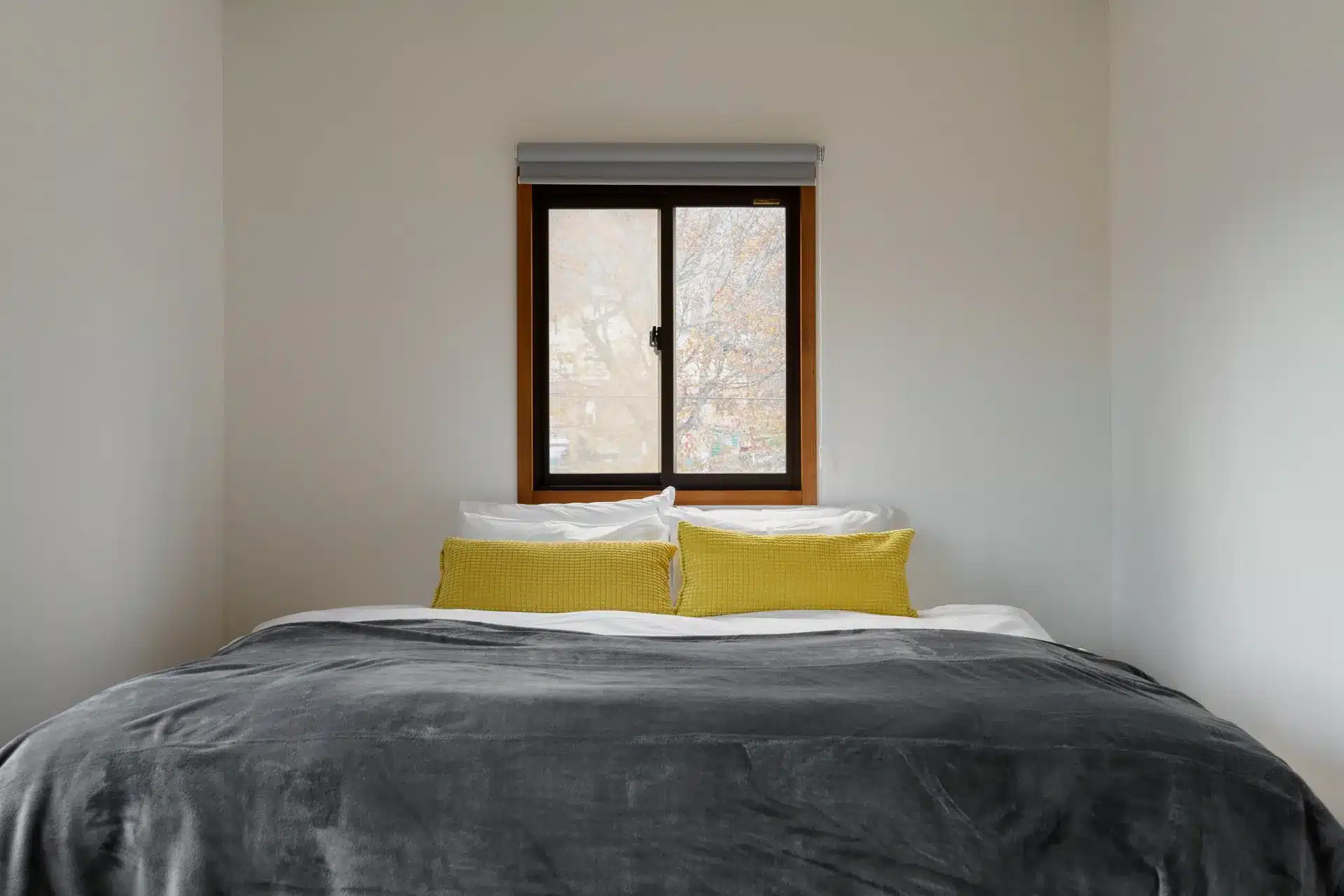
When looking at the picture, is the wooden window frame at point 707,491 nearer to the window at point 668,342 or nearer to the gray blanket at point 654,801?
the window at point 668,342

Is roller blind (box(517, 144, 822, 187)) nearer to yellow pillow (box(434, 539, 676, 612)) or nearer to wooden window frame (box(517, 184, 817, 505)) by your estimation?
wooden window frame (box(517, 184, 817, 505))

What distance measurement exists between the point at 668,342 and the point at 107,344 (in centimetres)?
171

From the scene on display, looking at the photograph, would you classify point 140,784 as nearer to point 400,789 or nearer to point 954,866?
point 400,789

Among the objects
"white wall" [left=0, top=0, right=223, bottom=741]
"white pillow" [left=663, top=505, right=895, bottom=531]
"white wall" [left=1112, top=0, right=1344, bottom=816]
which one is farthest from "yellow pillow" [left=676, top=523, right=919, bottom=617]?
"white wall" [left=0, top=0, right=223, bottom=741]

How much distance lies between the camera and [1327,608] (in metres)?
2.11

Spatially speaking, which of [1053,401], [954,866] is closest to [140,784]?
[954,866]

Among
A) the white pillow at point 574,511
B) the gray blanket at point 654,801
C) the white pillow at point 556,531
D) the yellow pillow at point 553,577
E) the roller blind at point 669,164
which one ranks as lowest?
the gray blanket at point 654,801

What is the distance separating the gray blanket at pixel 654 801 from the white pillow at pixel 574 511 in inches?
55.4

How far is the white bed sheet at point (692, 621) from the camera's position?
2248mm

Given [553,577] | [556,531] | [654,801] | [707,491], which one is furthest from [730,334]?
[654,801]

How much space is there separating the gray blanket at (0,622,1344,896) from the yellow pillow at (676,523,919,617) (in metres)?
0.98

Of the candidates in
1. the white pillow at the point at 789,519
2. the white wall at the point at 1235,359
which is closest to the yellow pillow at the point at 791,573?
the white pillow at the point at 789,519

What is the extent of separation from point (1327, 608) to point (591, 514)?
6.58 feet

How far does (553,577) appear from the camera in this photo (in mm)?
2562
